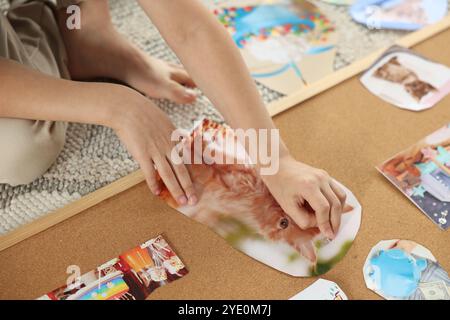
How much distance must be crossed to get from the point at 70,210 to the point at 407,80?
730 mm

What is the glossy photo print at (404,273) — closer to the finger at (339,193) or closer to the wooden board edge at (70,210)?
the finger at (339,193)

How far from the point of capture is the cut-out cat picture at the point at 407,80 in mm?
1075

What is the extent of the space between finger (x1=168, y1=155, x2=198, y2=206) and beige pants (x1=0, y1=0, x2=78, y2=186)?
255 millimetres

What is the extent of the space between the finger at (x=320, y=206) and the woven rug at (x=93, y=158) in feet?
1.03

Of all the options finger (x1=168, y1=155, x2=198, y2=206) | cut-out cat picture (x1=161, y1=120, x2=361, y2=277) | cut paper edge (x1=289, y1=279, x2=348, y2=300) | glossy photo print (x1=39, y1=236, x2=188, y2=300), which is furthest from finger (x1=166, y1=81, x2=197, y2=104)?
cut paper edge (x1=289, y1=279, x2=348, y2=300)

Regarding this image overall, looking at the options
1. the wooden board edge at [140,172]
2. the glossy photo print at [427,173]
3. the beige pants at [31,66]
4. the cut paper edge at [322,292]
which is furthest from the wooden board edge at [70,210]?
the glossy photo print at [427,173]

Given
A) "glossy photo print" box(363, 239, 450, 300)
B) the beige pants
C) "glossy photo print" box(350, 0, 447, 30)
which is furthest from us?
"glossy photo print" box(350, 0, 447, 30)

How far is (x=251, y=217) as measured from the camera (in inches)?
35.5

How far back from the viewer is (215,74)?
0.91 m

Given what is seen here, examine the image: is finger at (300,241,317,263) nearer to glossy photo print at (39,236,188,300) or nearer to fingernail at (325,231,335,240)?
fingernail at (325,231,335,240)

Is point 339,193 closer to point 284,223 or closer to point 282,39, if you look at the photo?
point 284,223

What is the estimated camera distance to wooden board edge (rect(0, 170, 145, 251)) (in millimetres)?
887
